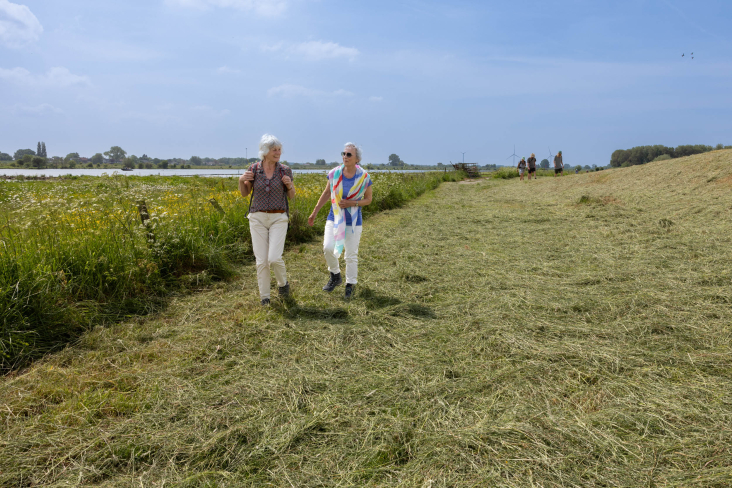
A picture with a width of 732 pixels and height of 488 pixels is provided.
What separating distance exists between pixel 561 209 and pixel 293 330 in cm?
1166

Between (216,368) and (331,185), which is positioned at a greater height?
(331,185)

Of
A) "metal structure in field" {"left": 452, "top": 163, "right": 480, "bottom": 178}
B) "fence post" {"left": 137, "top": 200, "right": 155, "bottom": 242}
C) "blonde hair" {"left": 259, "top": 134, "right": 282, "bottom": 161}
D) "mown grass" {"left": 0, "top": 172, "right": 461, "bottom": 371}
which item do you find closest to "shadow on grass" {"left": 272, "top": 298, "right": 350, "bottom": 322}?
"mown grass" {"left": 0, "top": 172, "right": 461, "bottom": 371}

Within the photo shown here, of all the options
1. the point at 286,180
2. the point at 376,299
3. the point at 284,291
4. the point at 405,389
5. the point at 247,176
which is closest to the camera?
the point at 405,389

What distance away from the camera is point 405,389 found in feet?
10.1

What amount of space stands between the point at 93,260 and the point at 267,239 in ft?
6.26

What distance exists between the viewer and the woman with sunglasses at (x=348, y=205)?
202 inches

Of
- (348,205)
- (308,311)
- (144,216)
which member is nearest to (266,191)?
(348,205)

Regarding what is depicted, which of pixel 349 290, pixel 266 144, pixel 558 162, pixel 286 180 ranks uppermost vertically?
pixel 558 162

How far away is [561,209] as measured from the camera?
13.4 metres

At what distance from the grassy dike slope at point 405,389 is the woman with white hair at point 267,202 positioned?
2.07 feet

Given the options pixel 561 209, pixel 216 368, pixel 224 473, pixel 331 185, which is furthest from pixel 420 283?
pixel 561 209

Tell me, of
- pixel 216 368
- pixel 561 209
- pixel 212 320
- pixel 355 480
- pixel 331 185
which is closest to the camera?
pixel 355 480

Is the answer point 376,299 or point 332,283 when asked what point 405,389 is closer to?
point 376,299

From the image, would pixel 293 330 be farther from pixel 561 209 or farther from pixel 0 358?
pixel 561 209
